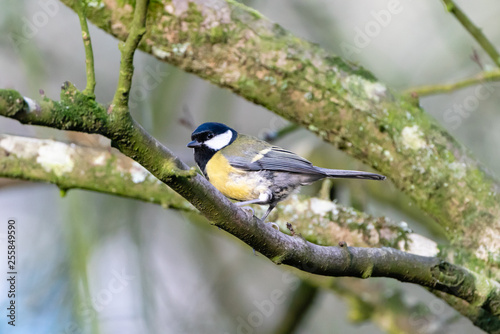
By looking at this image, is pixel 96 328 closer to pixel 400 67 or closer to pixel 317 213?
pixel 317 213

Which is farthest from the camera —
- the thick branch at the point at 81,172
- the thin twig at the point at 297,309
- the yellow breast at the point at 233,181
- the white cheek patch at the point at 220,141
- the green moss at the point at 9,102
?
the thin twig at the point at 297,309

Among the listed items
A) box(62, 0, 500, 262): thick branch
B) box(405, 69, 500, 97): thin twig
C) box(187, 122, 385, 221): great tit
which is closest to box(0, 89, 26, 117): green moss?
box(187, 122, 385, 221): great tit

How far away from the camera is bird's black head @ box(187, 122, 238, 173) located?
2.27 m

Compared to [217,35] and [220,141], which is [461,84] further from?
[220,141]

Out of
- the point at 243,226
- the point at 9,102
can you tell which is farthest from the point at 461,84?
the point at 9,102

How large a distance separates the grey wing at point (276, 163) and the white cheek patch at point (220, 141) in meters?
0.12

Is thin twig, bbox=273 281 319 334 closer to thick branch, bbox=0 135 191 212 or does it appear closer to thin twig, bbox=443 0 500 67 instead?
thick branch, bbox=0 135 191 212

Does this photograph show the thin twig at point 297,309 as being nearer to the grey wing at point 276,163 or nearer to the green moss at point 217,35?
the grey wing at point 276,163

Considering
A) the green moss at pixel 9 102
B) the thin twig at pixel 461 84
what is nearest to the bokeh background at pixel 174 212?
the thin twig at pixel 461 84

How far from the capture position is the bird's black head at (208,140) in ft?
7.44

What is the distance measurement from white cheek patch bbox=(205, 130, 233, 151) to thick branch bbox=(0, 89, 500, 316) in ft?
2.42

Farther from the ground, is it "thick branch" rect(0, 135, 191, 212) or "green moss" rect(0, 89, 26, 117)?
"green moss" rect(0, 89, 26, 117)

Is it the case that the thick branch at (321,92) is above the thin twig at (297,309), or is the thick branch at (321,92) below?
above

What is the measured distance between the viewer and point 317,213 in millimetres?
2705
